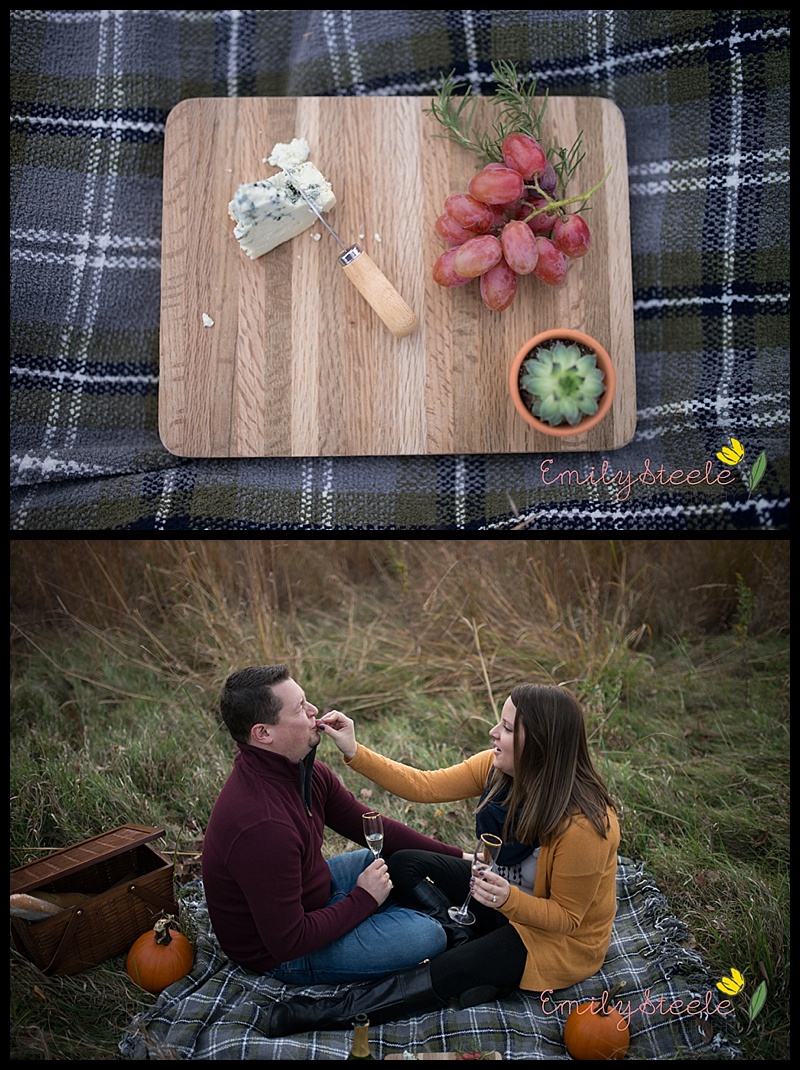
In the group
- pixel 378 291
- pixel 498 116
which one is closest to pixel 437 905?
pixel 378 291

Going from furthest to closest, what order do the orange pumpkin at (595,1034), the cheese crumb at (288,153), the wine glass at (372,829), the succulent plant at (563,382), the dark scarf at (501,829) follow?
the cheese crumb at (288,153) < the succulent plant at (563,382) < the dark scarf at (501,829) < the wine glass at (372,829) < the orange pumpkin at (595,1034)

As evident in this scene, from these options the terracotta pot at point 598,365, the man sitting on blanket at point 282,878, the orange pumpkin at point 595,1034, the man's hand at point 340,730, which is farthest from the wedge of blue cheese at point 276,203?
the orange pumpkin at point 595,1034

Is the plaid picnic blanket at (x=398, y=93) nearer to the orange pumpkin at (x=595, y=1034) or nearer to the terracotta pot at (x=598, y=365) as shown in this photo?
the terracotta pot at (x=598, y=365)

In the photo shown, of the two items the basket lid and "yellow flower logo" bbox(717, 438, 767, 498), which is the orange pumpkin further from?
"yellow flower logo" bbox(717, 438, 767, 498)

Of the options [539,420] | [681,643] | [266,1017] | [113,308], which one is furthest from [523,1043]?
[113,308]

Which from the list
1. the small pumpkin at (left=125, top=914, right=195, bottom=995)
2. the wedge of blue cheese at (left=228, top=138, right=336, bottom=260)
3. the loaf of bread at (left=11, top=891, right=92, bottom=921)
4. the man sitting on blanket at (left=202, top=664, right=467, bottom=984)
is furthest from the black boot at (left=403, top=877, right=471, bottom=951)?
the wedge of blue cheese at (left=228, top=138, right=336, bottom=260)

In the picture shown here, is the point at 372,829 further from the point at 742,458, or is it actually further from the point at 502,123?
the point at 502,123
